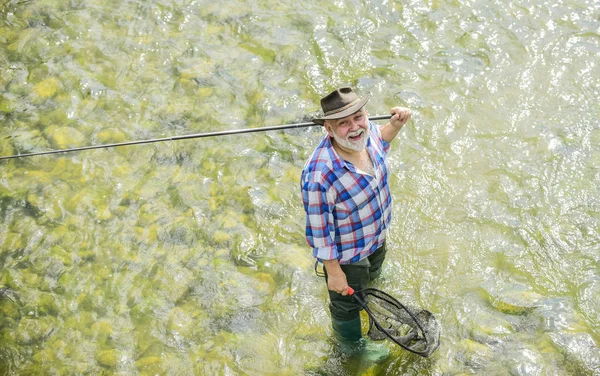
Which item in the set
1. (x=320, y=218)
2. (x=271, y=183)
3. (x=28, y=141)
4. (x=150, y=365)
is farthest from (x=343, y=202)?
(x=28, y=141)

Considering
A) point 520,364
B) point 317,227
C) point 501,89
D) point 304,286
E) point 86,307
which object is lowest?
point 86,307

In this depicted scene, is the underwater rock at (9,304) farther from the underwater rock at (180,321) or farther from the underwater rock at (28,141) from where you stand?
the underwater rock at (28,141)

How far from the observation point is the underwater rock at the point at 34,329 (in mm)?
4422

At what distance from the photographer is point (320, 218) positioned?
10.1ft

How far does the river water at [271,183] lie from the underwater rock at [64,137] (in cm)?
2

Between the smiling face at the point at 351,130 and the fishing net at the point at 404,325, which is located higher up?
the smiling face at the point at 351,130

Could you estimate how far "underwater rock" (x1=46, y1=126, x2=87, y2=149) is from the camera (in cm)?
586

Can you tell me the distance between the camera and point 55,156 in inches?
228

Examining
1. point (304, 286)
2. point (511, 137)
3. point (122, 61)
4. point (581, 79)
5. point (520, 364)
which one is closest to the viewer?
point (520, 364)

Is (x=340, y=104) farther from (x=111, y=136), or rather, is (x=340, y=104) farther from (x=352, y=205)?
(x=111, y=136)

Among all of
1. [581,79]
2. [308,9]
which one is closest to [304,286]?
[581,79]

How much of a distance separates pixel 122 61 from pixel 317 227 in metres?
4.42

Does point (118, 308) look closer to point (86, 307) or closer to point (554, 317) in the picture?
point (86, 307)

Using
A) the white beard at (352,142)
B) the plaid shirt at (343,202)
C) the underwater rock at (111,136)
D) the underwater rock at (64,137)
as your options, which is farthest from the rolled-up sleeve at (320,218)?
the underwater rock at (64,137)
